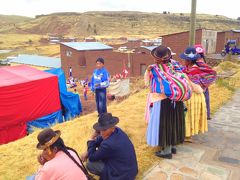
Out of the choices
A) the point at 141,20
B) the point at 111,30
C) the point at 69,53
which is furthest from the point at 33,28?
the point at 69,53

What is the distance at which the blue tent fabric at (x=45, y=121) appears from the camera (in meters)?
9.40

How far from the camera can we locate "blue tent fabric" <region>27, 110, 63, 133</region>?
940cm

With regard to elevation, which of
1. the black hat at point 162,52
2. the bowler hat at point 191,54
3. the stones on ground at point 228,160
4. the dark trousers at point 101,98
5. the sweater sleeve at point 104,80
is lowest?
the stones on ground at point 228,160

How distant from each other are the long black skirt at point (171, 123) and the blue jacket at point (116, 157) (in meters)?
0.82

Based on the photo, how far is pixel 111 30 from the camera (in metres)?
91.8

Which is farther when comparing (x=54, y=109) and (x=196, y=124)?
(x=54, y=109)

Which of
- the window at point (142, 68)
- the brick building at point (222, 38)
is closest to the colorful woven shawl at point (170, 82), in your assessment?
the brick building at point (222, 38)

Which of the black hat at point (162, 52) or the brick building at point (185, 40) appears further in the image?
the brick building at point (185, 40)

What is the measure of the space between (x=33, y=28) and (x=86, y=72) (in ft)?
284

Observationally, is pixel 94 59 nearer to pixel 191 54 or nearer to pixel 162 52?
pixel 191 54

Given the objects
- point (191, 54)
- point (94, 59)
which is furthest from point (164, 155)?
point (94, 59)

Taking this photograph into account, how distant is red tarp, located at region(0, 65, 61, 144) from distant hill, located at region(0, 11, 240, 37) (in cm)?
7341

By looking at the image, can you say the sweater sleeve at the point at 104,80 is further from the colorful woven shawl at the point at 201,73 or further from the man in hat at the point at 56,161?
the man in hat at the point at 56,161

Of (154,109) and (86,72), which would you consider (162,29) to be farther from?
(154,109)
